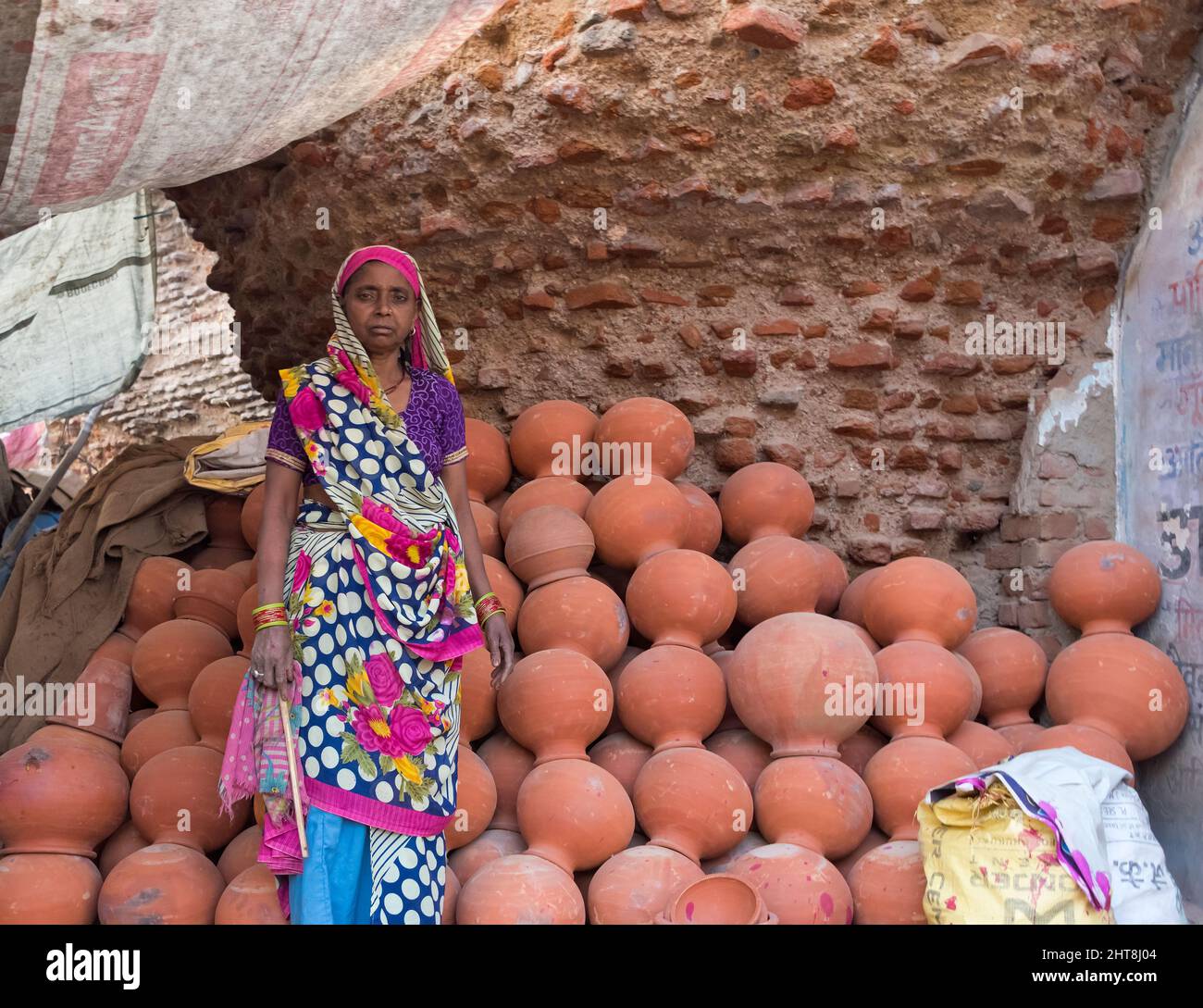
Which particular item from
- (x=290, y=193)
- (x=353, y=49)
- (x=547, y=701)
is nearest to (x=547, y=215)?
(x=290, y=193)

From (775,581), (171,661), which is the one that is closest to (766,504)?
(775,581)

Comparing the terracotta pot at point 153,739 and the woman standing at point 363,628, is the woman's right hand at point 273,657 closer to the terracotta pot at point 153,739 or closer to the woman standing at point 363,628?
the woman standing at point 363,628

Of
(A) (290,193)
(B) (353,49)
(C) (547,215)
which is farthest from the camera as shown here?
(A) (290,193)

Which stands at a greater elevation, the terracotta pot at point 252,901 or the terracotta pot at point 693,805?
the terracotta pot at point 693,805

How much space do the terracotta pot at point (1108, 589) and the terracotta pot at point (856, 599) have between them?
61 centimetres

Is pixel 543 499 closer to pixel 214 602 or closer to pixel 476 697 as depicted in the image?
pixel 476 697

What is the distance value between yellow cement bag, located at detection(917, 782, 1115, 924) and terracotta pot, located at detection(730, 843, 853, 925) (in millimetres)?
218

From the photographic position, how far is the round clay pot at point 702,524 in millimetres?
4195

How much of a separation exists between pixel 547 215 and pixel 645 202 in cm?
36

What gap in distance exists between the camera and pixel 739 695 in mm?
3592

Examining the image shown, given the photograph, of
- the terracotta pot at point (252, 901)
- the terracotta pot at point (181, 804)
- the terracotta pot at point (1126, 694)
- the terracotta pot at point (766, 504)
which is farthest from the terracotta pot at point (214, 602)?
the terracotta pot at point (1126, 694)

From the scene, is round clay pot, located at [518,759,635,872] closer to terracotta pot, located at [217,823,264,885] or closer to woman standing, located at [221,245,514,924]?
woman standing, located at [221,245,514,924]

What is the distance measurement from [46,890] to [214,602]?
1046 mm

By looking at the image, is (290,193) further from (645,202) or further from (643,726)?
(643,726)
